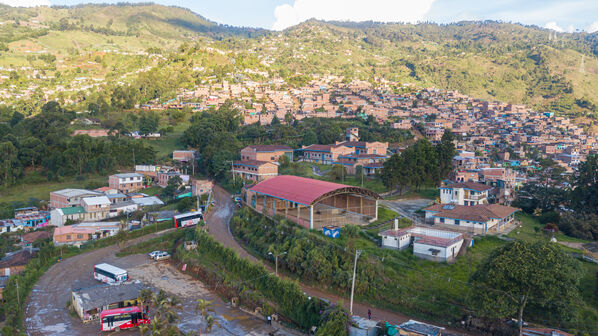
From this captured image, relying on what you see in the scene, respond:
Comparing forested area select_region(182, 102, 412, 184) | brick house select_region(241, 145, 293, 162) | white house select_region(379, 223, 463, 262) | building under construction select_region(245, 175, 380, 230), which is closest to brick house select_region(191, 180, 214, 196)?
forested area select_region(182, 102, 412, 184)

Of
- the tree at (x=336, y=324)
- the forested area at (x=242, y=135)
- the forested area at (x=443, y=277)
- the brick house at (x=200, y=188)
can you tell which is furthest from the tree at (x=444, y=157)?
the tree at (x=336, y=324)

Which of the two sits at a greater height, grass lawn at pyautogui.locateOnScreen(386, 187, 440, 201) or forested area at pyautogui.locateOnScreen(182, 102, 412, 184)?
forested area at pyautogui.locateOnScreen(182, 102, 412, 184)

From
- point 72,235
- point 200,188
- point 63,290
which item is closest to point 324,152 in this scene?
point 200,188

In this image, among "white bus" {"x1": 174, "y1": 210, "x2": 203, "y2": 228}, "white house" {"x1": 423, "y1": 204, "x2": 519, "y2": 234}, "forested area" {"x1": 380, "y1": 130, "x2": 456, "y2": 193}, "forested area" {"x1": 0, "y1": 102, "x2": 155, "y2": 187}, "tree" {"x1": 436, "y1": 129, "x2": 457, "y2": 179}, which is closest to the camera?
"white house" {"x1": 423, "y1": 204, "x2": 519, "y2": 234}

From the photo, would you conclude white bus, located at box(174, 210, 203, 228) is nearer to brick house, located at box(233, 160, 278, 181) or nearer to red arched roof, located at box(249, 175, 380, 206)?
red arched roof, located at box(249, 175, 380, 206)

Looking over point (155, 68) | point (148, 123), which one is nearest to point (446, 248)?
point (148, 123)

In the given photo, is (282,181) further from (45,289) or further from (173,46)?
(173,46)

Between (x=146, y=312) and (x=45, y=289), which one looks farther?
(x=45, y=289)

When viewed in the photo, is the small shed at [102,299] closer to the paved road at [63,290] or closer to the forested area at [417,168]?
the paved road at [63,290]
